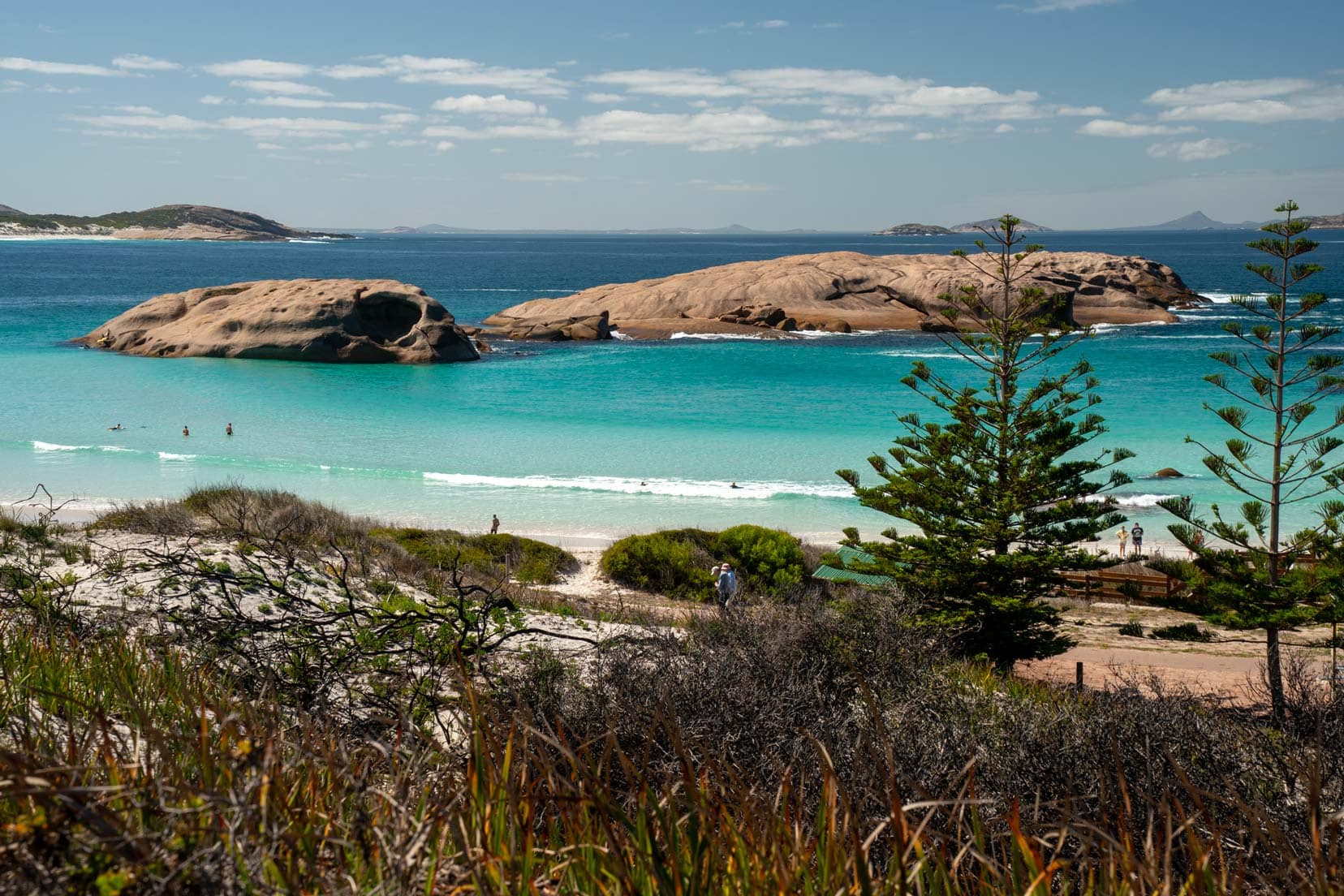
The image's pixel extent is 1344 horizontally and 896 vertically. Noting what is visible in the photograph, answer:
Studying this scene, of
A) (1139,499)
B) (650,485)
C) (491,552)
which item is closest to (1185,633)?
(491,552)

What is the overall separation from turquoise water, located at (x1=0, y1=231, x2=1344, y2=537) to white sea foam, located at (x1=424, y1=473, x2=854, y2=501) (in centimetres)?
10

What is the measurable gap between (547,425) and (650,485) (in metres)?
8.96

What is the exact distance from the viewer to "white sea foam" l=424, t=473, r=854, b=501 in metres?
26.6

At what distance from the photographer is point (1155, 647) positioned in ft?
53.7

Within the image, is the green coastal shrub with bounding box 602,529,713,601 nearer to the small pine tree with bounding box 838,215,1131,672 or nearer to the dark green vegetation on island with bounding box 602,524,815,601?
the dark green vegetation on island with bounding box 602,524,815,601

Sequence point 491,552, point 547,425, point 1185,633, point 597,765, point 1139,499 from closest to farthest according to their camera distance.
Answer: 1. point 597,765
2. point 1185,633
3. point 491,552
4. point 1139,499
5. point 547,425

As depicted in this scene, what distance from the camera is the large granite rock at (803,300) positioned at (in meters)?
62.3

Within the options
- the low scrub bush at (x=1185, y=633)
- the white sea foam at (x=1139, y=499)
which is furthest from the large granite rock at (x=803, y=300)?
the low scrub bush at (x=1185, y=633)

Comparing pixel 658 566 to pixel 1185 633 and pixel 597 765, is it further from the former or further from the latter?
pixel 597 765

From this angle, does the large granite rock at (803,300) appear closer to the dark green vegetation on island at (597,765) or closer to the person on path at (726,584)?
the person on path at (726,584)

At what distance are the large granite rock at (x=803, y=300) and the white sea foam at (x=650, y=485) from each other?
31.4m

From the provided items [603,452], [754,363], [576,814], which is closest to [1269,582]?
[576,814]

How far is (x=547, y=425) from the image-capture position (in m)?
35.4

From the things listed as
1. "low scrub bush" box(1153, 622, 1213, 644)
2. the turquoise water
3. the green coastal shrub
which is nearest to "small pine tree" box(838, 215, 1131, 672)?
"low scrub bush" box(1153, 622, 1213, 644)
